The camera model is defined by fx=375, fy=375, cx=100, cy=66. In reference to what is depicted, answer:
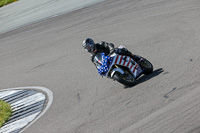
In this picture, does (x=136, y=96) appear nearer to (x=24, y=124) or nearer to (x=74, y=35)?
(x=24, y=124)

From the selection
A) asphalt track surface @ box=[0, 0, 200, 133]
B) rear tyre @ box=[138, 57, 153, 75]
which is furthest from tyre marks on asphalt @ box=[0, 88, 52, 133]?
rear tyre @ box=[138, 57, 153, 75]

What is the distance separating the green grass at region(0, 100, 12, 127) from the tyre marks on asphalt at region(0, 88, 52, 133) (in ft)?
0.39

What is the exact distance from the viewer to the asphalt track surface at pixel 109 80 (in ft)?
26.4

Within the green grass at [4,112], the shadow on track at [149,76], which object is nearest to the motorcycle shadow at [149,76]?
the shadow on track at [149,76]

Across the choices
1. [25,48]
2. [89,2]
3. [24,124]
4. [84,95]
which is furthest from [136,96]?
[89,2]

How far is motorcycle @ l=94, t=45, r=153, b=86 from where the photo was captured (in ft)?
31.7

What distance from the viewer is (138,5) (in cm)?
1658

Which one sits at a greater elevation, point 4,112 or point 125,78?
point 125,78

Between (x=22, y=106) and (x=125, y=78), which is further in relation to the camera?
(x=22, y=106)

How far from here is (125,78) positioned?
384 inches

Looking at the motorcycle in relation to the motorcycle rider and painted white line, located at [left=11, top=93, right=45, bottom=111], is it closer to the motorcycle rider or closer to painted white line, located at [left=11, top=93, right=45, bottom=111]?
the motorcycle rider

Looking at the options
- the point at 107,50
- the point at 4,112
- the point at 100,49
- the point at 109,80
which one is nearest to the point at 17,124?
the point at 4,112

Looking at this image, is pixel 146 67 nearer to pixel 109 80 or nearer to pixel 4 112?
pixel 109 80

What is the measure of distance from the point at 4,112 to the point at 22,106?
1.83 ft
